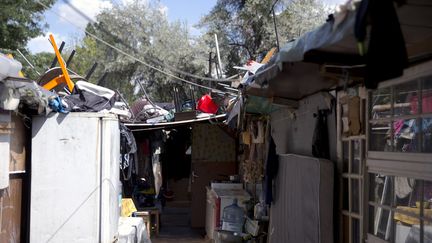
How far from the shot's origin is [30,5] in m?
18.7

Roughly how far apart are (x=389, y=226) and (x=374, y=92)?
1.12 metres

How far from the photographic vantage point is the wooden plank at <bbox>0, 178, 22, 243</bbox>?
255 inches

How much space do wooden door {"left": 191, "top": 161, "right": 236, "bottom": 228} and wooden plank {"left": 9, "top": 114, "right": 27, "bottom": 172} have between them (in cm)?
697

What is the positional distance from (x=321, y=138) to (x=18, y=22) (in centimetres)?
1551

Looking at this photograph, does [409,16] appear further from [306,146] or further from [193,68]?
[193,68]

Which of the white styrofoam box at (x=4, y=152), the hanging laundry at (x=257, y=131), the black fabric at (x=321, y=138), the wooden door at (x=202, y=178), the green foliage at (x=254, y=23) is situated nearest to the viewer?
the black fabric at (x=321, y=138)

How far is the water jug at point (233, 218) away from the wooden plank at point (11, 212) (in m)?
3.76

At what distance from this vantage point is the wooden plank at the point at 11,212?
6484 millimetres

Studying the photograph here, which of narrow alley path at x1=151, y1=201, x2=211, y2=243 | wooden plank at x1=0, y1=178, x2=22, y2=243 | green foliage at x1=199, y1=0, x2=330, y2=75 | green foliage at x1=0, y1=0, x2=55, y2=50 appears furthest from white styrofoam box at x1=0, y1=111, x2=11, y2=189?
green foliage at x1=199, y1=0, x2=330, y2=75

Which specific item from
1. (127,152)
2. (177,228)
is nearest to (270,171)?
(127,152)

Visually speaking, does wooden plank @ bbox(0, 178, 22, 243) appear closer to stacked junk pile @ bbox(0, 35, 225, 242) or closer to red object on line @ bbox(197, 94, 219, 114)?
stacked junk pile @ bbox(0, 35, 225, 242)

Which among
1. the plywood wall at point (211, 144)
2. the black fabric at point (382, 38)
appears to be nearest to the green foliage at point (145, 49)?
the plywood wall at point (211, 144)

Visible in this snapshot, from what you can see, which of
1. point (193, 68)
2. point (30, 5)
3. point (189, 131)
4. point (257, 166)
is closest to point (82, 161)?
point (257, 166)

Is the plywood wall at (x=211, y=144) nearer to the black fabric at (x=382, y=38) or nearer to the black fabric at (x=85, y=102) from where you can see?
the black fabric at (x=85, y=102)
